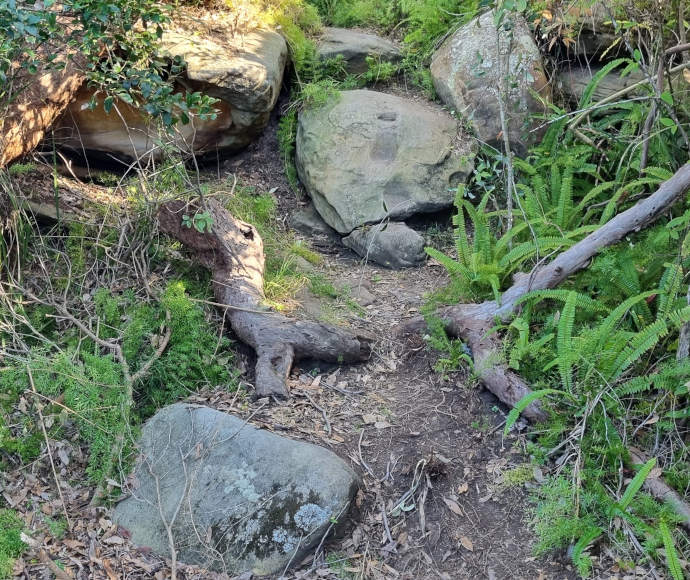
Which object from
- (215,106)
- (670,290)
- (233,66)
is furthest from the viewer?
(215,106)

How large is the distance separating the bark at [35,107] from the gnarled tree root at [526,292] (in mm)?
3807

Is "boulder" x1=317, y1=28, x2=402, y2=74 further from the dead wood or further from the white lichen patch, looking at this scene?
the white lichen patch

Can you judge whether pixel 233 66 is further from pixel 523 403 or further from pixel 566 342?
pixel 523 403

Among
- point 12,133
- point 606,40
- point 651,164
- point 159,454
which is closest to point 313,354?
point 159,454

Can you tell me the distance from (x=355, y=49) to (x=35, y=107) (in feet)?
12.7

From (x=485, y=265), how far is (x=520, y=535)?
2.19m

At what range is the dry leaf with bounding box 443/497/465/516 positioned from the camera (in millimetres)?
→ 4438

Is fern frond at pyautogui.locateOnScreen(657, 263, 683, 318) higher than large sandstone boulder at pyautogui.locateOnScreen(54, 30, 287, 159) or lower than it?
lower

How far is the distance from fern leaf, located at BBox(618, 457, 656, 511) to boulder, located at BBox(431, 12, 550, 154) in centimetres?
388

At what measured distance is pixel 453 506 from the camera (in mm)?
4469

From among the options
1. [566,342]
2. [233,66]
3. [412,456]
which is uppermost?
[233,66]

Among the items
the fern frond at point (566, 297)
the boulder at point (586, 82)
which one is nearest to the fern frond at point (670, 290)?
the fern frond at point (566, 297)

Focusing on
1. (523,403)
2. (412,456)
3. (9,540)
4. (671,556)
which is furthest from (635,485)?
(9,540)

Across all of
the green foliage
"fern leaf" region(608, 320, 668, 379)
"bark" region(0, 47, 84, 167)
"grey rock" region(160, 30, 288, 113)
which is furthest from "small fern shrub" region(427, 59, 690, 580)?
"bark" region(0, 47, 84, 167)
